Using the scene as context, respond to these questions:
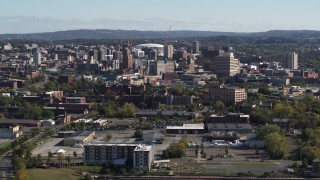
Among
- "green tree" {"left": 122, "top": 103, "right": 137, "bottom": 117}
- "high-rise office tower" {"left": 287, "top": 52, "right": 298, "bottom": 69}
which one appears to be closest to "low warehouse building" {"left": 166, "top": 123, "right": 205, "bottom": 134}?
"green tree" {"left": 122, "top": 103, "right": 137, "bottom": 117}

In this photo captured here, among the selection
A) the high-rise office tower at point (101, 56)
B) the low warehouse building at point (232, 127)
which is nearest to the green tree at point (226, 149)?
the low warehouse building at point (232, 127)

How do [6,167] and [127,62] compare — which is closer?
[6,167]

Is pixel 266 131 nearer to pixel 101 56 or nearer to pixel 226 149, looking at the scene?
pixel 226 149

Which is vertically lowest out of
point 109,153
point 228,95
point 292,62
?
point 109,153

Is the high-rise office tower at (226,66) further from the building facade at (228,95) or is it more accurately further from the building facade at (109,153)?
the building facade at (109,153)

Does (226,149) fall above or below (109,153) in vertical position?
below

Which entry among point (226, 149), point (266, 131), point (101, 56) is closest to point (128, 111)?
point (266, 131)

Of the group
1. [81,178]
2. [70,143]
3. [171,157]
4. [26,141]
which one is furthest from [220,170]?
[26,141]
